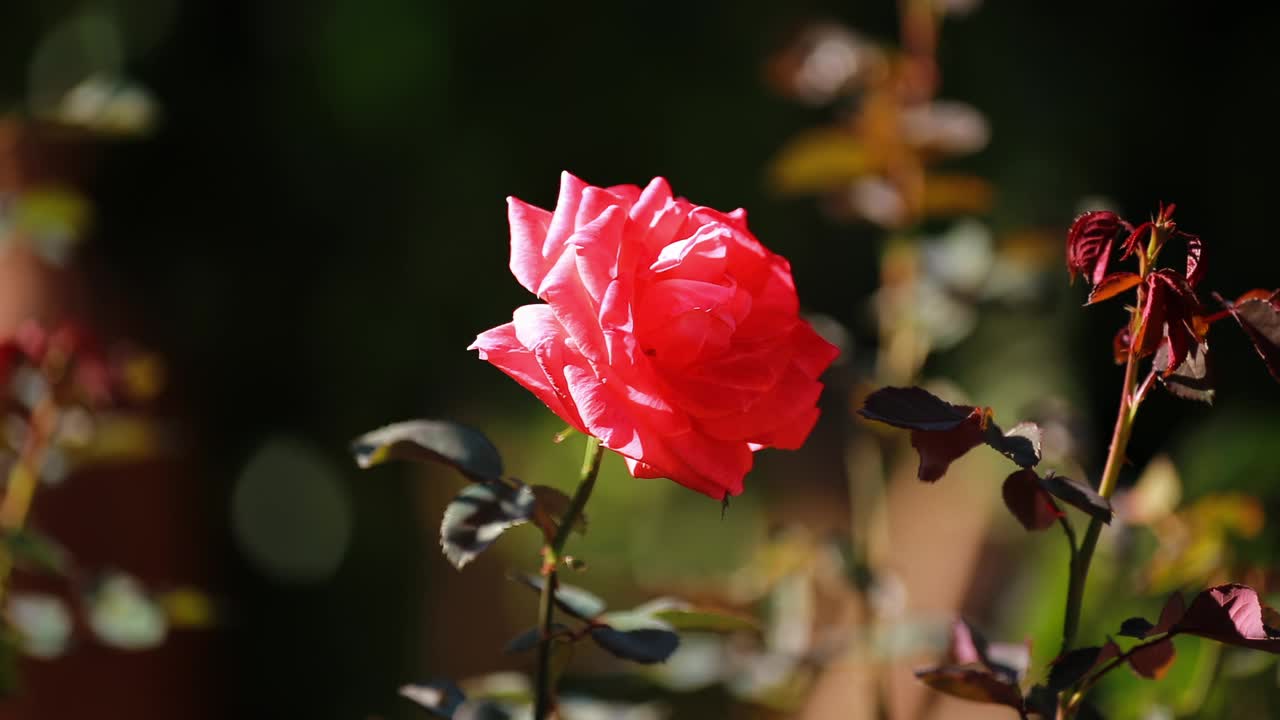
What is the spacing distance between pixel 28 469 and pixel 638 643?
39 centimetres

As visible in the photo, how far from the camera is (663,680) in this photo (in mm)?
690

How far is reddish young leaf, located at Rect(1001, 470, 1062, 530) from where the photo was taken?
0.39 m

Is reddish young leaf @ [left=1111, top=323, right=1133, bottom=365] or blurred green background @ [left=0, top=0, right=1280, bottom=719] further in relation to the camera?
blurred green background @ [left=0, top=0, right=1280, bottom=719]

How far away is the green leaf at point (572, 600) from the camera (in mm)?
431

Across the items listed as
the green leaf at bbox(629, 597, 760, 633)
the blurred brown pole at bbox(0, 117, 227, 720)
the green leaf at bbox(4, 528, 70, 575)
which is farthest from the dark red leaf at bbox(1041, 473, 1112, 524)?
the blurred brown pole at bbox(0, 117, 227, 720)

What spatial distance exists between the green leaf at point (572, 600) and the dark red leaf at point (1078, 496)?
0.18 metres

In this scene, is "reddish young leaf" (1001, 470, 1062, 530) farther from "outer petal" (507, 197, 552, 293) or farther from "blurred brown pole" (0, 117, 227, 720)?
"blurred brown pole" (0, 117, 227, 720)

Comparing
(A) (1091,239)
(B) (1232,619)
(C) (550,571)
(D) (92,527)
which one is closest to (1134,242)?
(A) (1091,239)

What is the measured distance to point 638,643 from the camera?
42cm

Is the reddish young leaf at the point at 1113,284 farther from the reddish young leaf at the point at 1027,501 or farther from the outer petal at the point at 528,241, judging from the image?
the outer petal at the point at 528,241

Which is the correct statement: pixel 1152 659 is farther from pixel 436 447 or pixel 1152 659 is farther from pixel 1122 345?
pixel 436 447

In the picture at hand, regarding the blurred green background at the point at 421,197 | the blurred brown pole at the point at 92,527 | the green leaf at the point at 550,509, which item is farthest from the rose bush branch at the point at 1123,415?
the blurred green background at the point at 421,197

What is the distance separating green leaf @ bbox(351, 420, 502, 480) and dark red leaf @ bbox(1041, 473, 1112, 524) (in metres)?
0.19

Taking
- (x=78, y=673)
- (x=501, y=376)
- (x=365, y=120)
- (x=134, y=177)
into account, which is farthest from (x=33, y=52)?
(x=78, y=673)
